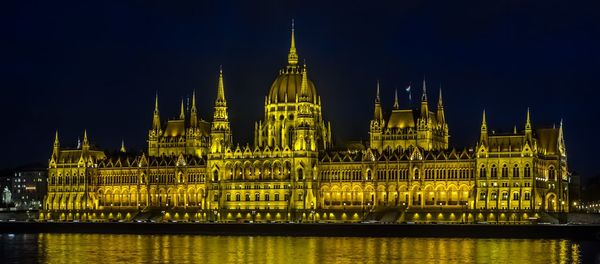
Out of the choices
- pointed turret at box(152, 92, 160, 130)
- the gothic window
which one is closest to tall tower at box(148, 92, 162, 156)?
pointed turret at box(152, 92, 160, 130)

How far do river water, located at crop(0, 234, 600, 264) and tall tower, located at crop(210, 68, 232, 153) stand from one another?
29473 millimetres

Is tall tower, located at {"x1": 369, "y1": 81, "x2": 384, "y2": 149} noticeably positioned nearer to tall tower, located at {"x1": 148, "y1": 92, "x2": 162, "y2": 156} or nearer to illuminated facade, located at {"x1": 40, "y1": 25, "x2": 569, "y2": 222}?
illuminated facade, located at {"x1": 40, "y1": 25, "x2": 569, "y2": 222}

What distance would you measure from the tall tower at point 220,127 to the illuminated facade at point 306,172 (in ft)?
0.61

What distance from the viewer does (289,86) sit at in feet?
579

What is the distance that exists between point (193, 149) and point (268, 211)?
94.7ft

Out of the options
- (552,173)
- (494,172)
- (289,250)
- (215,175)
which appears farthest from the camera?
(215,175)

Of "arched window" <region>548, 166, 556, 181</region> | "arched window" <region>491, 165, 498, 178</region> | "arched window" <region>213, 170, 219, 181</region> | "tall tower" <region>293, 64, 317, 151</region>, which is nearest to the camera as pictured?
"arched window" <region>491, 165, 498, 178</region>

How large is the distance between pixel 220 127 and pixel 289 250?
55.4 metres

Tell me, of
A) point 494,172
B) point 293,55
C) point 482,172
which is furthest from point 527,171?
point 293,55

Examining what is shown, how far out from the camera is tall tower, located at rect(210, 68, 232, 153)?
170250 mm

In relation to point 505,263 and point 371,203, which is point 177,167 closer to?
point 371,203

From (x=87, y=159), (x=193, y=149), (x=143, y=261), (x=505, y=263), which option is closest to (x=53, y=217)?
(x=87, y=159)

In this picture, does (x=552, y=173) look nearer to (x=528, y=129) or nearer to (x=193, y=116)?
(x=528, y=129)

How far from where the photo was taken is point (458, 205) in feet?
512
